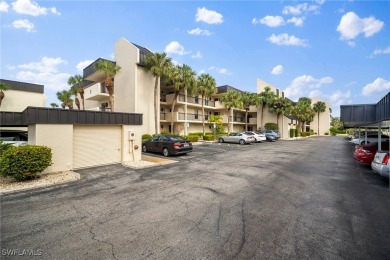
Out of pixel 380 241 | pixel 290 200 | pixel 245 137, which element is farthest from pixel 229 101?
pixel 380 241

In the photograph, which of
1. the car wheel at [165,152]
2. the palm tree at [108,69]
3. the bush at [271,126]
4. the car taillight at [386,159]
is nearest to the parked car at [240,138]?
the car wheel at [165,152]

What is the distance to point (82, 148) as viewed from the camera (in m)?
10.6

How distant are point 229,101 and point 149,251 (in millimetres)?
32612

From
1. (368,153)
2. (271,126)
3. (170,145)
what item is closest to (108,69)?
(170,145)

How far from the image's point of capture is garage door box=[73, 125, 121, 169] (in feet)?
34.2

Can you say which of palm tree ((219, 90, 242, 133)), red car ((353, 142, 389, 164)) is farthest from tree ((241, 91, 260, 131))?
red car ((353, 142, 389, 164))

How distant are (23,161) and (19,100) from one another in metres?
25.1

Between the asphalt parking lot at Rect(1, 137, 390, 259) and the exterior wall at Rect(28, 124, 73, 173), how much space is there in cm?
249

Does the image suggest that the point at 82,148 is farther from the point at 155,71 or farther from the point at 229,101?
the point at 229,101

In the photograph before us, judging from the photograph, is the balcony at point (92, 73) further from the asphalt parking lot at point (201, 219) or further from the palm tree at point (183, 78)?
the asphalt parking lot at point (201, 219)

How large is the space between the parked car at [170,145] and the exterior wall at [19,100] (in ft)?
72.0

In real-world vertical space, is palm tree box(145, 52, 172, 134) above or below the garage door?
above

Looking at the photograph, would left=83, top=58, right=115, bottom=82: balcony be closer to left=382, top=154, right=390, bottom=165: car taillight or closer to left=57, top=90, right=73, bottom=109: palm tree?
left=57, top=90, right=73, bottom=109: palm tree

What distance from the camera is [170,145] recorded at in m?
14.9
